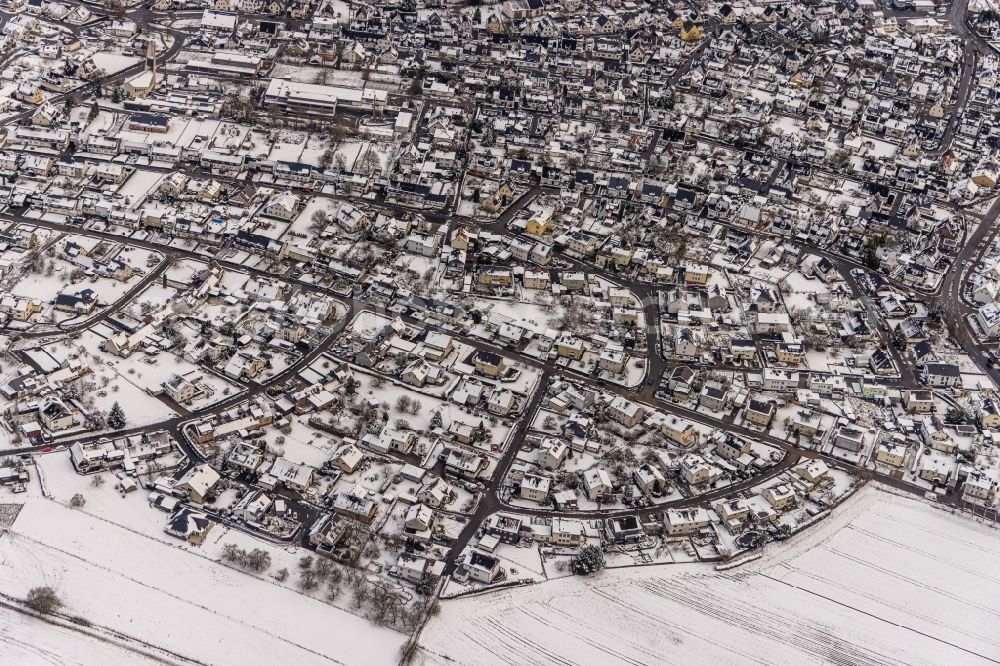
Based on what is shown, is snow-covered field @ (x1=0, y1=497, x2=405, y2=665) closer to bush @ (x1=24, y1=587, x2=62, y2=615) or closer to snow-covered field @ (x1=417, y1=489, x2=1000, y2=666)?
bush @ (x1=24, y1=587, x2=62, y2=615)

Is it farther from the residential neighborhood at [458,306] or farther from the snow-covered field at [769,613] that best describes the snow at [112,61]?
the snow-covered field at [769,613]

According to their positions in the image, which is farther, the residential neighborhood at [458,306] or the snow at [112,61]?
the snow at [112,61]

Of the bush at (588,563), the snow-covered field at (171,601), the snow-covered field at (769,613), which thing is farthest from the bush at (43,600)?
the bush at (588,563)

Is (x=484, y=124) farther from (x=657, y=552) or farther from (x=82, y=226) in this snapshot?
(x=657, y=552)

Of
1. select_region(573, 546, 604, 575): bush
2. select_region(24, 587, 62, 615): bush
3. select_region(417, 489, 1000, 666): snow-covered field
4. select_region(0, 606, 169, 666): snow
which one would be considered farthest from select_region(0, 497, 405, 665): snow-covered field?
select_region(573, 546, 604, 575): bush

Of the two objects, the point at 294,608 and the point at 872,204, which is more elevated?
the point at 872,204

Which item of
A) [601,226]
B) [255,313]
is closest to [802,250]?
[601,226]
